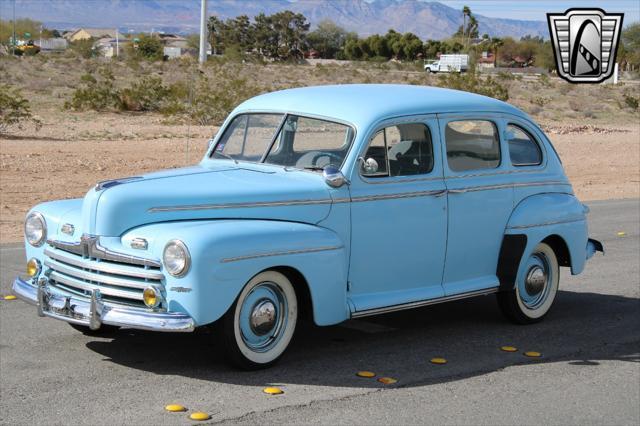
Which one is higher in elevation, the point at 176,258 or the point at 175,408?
the point at 176,258

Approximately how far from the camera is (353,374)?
273 inches

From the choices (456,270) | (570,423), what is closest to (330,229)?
(456,270)

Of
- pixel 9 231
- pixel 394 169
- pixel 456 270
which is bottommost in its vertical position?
pixel 9 231

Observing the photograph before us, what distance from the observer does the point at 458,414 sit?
20.6 ft

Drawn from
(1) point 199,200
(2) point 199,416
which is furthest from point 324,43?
(2) point 199,416

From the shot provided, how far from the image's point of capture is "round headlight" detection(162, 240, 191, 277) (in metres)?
6.26

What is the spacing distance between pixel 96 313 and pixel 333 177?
180 centimetres

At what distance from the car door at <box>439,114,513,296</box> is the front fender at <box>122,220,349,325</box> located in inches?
46.7

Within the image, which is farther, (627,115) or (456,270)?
(627,115)

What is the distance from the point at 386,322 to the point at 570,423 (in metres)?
2.44

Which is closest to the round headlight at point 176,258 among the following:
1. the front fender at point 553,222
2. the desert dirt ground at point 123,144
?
the front fender at point 553,222

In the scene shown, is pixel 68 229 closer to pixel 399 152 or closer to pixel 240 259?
pixel 240 259

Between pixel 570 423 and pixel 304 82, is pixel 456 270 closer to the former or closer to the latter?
pixel 570 423

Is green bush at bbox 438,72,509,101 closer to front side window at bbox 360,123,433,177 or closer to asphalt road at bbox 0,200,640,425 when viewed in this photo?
asphalt road at bbox 0,200,640,425
